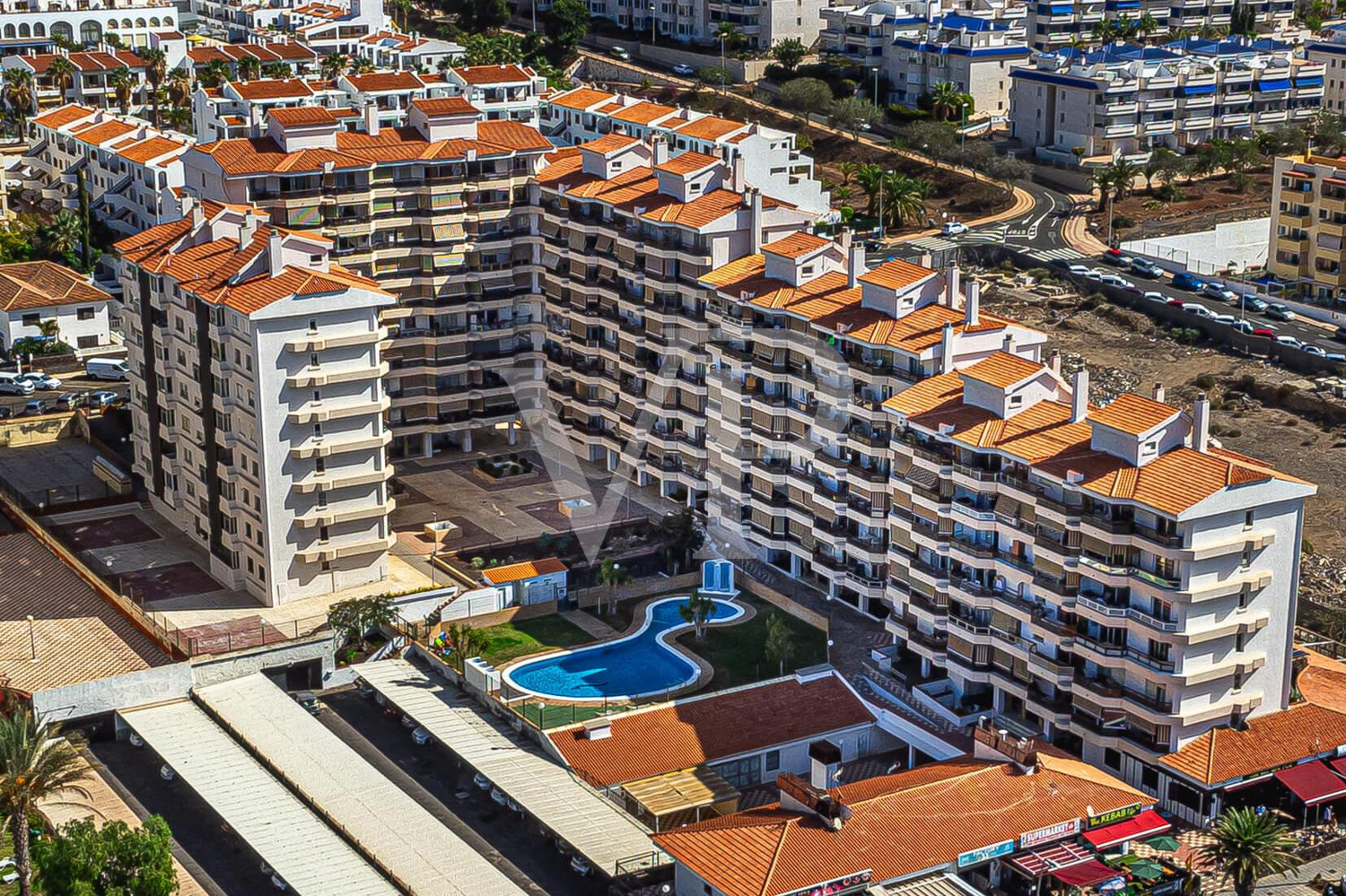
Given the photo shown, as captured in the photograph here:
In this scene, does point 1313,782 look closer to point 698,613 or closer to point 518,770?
point 698,613

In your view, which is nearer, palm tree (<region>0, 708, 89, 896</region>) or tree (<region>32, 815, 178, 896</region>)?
tree (<region>32, 815, 178, 896</region>)

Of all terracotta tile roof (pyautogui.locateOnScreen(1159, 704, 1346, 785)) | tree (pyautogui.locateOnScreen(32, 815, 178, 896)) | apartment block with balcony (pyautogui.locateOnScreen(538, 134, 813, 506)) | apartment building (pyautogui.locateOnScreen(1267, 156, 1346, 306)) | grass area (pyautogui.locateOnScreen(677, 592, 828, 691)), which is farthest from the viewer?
apartment building (pyautogui.locateOnScreen(1267, 156, 1346, 306))

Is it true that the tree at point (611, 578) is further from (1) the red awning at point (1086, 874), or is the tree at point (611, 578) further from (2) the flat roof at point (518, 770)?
(1) the red awning at point (1086, 874)

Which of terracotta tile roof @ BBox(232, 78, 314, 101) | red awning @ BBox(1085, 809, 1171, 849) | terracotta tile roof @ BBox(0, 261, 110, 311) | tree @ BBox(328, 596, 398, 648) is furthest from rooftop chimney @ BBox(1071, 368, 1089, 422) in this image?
terracotta tile roof @ BBox(232, 78, 314, 101)

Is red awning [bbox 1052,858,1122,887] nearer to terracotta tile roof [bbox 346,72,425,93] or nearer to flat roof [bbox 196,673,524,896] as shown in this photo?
flat roof [bbox 196,673,524,896]

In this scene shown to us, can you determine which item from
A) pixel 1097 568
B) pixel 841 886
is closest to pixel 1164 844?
pixel 1097 568

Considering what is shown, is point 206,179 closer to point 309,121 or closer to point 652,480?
point 309,121

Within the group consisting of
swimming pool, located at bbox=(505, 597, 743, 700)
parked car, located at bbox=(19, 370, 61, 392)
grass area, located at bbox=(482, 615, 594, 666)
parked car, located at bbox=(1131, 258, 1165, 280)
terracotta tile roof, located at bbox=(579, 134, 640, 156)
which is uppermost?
terracotta tile roof, located at bbox=(579, 134, 640, 156)

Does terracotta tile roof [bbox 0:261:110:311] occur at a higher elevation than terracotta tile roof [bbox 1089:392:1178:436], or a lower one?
lower
